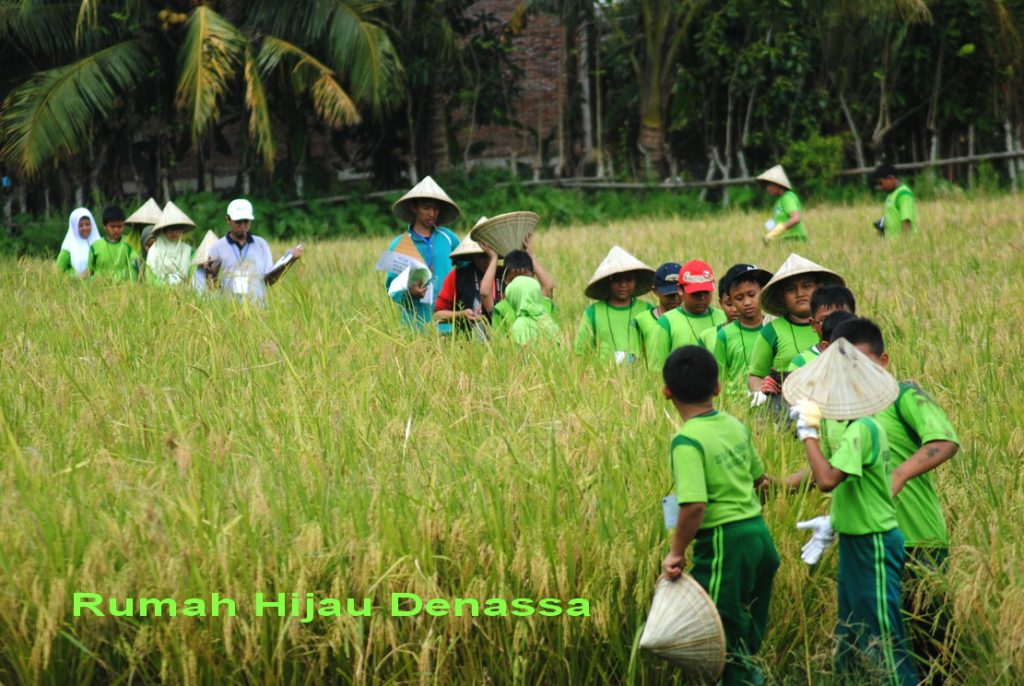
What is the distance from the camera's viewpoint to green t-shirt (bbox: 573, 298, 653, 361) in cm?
643

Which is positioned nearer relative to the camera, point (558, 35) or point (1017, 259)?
point (1017, 259)

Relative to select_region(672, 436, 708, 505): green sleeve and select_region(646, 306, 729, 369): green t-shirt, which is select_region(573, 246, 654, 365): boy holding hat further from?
select_region(672, 436, 708, 505): green sleeve

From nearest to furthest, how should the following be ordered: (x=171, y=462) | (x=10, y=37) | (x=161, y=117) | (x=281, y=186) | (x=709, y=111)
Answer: (x=171, y=462)
(x=10, y=37)
(x=161, y=117)
(x=281, y=186)
(x=709, y=111)

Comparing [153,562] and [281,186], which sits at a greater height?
[281,186]

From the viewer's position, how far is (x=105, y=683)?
398 cm

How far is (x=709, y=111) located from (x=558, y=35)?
2985 millimetres

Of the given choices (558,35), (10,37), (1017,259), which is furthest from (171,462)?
(558,35)

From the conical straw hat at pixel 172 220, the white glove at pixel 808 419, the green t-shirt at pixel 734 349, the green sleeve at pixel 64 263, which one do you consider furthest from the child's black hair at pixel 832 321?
the green sleeve at pixel 64 263

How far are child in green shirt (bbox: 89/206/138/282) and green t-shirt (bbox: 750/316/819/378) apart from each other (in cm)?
530

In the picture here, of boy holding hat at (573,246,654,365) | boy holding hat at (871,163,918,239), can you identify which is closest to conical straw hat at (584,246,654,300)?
boy holding hat at (573,246,654,365)

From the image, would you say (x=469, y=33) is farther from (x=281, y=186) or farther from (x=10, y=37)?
(x=10, y=37)

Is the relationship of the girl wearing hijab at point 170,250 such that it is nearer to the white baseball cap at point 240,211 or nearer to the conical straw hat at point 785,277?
the white baseball cap at point 240,211

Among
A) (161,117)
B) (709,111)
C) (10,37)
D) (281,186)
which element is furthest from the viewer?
(709,111)

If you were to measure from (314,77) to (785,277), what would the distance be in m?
12.1
